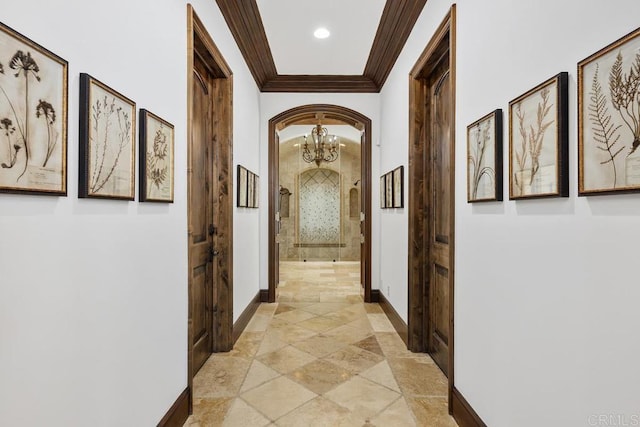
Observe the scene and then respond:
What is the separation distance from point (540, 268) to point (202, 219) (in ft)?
7.91

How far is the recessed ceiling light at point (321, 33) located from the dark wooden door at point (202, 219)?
4.23 feet

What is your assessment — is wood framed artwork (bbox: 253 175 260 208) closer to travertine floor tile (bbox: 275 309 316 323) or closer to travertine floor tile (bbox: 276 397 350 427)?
travertine floor tile (bbox: 275 309 316 323)

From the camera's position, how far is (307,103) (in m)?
5.06

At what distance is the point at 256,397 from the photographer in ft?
7.92

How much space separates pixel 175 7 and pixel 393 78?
2.69 metres

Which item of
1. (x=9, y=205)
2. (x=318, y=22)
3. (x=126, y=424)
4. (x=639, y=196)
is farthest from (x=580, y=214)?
(x=318, y=22)

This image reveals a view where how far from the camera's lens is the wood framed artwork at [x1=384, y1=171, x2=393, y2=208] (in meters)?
4.12

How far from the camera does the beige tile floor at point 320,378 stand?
7.20 feet

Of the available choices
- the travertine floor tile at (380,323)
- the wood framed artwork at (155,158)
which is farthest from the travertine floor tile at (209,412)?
the travertine floor tile at (380,323)

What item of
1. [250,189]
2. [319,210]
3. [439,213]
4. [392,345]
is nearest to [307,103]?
[250,189]

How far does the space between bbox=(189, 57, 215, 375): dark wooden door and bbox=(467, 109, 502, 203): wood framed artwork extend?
1936 millimetres

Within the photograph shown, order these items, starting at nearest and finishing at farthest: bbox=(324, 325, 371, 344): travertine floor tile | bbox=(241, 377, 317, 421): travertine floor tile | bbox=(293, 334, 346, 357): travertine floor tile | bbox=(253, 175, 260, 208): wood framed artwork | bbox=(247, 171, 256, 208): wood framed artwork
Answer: bbox=(241, 377, 317, 421): travertine floor tile
bbox=(293, 334, 346, 357): travertine floor tile
bbox=(324, 325, 371, 344): travertine floor tile
bbox=(247, 171, 256, 208): wood framed artwork
bbox=(253, 175, 260, 208): wood framed artwork

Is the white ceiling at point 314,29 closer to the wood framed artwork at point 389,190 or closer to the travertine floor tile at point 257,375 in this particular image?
the wood framed artwork at point 389,190

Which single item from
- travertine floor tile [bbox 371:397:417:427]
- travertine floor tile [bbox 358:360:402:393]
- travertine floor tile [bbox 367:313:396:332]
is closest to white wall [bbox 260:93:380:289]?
travertine floor tile [bbox 367:313:396:332]
